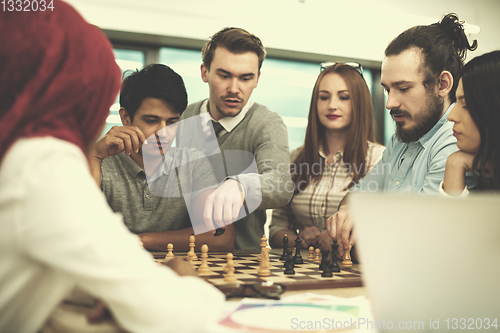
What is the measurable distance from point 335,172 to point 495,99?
131 cm

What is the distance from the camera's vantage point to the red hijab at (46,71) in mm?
631

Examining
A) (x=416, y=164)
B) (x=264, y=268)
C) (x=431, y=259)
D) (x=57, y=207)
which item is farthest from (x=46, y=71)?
(x=416, y=164)

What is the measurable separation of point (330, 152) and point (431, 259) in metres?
2.06

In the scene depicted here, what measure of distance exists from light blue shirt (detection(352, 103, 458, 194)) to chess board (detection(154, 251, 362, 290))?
58cm

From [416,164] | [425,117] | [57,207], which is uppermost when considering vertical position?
[425,117]

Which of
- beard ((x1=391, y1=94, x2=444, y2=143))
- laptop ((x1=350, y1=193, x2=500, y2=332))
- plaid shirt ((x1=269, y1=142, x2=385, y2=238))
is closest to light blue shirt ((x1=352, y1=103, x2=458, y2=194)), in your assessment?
beard ((x1=391, y1=94, x2=444, y2=143))

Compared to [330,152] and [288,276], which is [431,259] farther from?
[330,152]

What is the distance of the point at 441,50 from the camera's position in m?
2.06

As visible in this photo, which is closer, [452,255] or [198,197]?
[452,255]

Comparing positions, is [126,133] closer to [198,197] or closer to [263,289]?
[198,197]

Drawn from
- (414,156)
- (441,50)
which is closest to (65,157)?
(414,156)

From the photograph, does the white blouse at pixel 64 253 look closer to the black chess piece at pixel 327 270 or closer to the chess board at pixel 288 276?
the chess board at pixel 288 276

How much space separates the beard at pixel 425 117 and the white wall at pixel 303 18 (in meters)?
2.77

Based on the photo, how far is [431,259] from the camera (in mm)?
649
